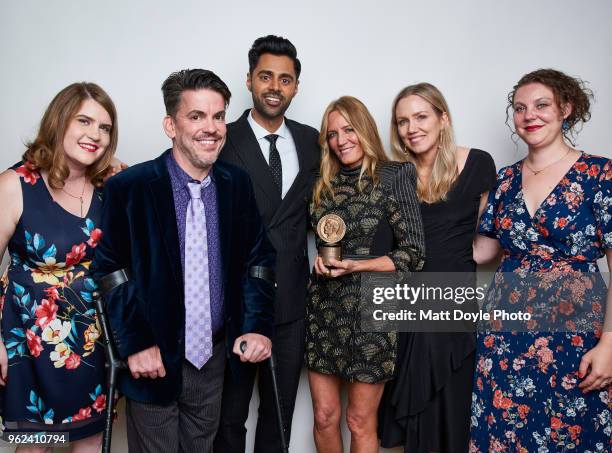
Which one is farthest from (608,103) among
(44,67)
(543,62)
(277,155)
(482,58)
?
(44,67)

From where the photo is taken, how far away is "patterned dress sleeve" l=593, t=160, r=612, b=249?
236 cm

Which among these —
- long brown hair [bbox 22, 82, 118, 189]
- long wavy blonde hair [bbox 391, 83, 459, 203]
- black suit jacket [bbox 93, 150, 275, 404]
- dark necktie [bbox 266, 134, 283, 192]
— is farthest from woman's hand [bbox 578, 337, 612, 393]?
long brown hair [bbox 22, 82, 118, 189]

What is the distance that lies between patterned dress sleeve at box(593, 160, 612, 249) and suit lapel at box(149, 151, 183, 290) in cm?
181

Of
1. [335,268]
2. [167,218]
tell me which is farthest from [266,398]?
[167,218]

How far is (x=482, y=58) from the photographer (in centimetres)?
350

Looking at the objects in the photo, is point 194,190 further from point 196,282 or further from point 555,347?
point 555,347

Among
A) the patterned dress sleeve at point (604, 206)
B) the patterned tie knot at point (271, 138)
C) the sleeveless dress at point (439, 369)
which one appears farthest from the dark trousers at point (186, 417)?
the patterned dress sleeve at point (604, 206)

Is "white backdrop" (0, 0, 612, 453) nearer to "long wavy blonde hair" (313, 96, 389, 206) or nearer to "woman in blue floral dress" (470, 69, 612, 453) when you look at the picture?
"long wavy blonde hair" (313, 96, 389, 206)

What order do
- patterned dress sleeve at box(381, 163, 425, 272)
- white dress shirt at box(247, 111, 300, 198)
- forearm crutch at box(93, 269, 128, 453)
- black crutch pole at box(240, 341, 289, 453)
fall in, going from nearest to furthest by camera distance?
forearm crutch at box(93, 269, 128, 453) → black crutch pole at box(240, 341, 289, 453) → patterned dress sleeve at box(381, 163, 425, 272) → white dress shirt at box(247, 111, 300, 198)

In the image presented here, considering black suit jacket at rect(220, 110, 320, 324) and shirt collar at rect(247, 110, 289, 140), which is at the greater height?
shirt collar at rect(247, 110, 289, 140)

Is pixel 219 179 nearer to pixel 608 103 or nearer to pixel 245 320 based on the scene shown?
pixel 245 320

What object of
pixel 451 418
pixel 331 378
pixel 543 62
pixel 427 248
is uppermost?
Result: pixel 543 62

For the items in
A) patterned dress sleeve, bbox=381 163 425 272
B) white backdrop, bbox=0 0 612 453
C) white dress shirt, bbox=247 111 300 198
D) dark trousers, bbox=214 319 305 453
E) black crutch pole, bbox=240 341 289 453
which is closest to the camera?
black crutch pole, bbox=240 341 289 453

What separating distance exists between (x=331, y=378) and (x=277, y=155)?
1.17 metres
